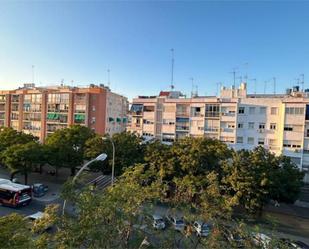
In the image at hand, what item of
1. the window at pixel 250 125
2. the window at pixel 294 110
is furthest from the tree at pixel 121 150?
the window at pixel 294 110

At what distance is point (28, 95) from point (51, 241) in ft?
183

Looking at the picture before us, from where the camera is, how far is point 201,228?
8.51m

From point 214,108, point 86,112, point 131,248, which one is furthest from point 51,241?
point 86,112

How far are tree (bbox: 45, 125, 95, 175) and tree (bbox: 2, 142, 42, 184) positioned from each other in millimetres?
1765

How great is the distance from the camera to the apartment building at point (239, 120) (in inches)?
1458

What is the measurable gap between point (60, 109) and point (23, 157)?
25277 mm

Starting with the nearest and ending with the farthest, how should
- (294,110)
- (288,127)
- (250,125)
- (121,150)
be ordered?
(121,150) < (294,110) < (288,127) < (250,125)

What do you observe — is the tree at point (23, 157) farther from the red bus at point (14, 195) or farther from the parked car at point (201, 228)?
the parked car at point (201, 228)

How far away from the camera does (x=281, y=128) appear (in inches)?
1499

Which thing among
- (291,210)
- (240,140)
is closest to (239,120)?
(240,140)

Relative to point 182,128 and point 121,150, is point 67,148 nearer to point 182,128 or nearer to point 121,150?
point 121,150

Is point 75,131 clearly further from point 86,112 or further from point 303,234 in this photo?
point 303,234

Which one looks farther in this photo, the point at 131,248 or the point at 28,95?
the point at 28,95

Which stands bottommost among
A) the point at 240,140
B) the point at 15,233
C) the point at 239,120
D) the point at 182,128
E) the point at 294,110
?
the point at 15,233
